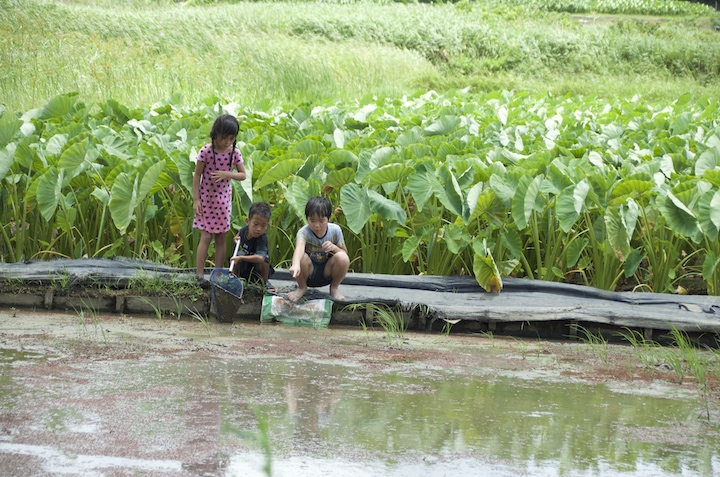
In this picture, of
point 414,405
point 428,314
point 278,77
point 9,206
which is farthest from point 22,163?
point 278,77

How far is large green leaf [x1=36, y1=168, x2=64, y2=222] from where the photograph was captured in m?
5.01

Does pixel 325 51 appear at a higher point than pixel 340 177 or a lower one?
higher

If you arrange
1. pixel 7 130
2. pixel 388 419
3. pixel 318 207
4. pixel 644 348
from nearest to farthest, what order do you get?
pixel 388 419, pixel 644 348, pixel 318 207, pixel 7 130

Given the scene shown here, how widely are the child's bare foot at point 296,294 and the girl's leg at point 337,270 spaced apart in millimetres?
150

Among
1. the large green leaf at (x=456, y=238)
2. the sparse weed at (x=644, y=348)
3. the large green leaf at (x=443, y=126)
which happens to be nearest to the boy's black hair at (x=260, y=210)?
the large green leaf at (x=456, y=238)

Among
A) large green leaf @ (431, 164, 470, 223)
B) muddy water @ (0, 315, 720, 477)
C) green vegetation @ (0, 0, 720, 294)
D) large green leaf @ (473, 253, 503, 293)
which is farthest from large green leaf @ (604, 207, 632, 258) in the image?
muddy water @ (0, 315, 720, 477)

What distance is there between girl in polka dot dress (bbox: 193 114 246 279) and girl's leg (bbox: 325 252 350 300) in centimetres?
63

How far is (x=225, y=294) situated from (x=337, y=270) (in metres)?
0.58

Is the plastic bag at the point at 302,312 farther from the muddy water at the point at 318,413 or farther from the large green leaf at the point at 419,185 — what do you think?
the large green leaf at the point at 419,185

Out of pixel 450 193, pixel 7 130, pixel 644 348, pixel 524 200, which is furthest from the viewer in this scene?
pixel 7 130

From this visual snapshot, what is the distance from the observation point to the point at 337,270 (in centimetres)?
473

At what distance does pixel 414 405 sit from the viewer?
10.6ft

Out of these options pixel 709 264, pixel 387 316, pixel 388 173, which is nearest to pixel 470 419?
pixel 387 316

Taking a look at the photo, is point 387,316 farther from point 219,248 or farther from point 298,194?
point 219,248
